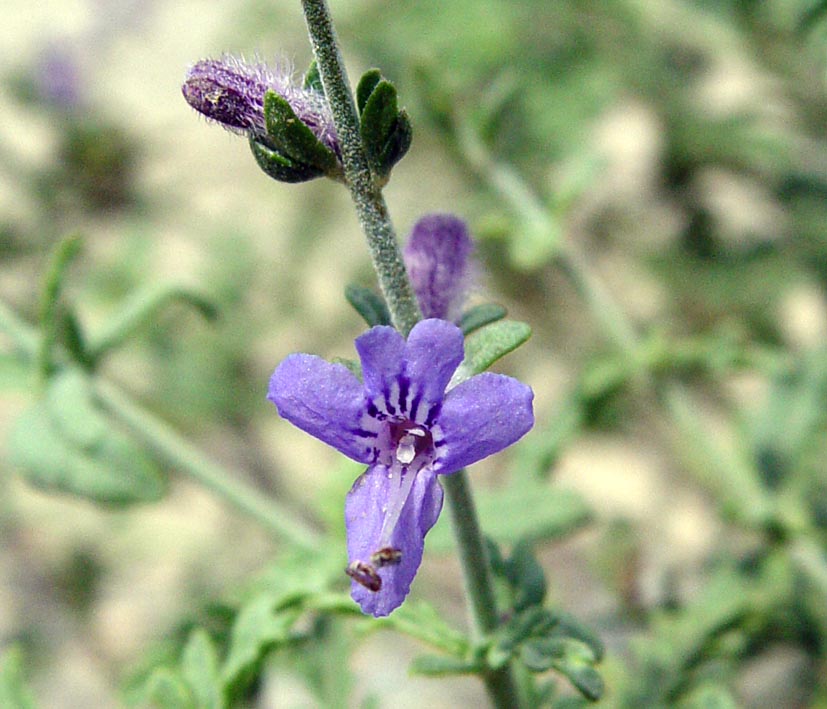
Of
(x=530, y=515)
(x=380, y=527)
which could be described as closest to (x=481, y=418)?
(x=380, y=527)

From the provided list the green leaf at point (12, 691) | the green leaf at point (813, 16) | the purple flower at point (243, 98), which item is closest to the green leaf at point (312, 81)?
the purple flower at point (243, 98)

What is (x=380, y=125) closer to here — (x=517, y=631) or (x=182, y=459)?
(x=517, y=631)

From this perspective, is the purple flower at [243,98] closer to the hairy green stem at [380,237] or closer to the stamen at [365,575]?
the hairy green stem at [380,237]

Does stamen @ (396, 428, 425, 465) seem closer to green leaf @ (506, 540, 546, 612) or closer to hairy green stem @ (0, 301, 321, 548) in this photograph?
green leaf @ (506, 540, 546, 612)

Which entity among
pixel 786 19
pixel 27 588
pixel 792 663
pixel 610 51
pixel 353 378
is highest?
pixel 610 51

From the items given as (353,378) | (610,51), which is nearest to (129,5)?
(610,51)

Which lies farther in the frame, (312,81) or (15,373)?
(15,373)

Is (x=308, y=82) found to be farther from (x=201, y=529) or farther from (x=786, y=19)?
(x=201, y=529)
